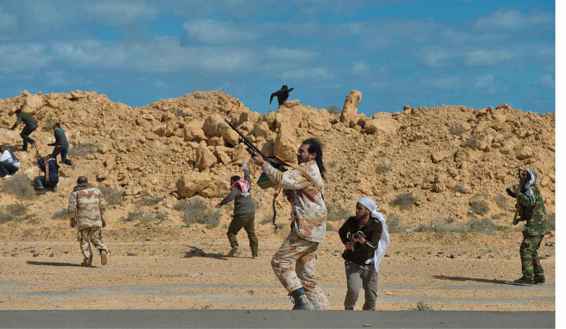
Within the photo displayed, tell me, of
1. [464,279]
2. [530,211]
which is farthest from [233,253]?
[530,211]

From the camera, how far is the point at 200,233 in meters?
21.9

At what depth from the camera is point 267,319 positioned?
7.29 m

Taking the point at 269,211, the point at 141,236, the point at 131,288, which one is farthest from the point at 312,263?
the point at 269,211

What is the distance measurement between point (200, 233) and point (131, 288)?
8.78 m

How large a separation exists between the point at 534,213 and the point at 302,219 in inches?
229

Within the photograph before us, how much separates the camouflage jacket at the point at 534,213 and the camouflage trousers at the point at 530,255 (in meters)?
0.09

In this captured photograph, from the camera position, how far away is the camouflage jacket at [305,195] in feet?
27.7

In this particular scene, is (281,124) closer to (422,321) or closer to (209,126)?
(209,126)

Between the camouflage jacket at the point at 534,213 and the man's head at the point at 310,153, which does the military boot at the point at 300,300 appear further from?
the camouflage jacket at the point at 534,213

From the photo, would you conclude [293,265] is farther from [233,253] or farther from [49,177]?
[49,177]

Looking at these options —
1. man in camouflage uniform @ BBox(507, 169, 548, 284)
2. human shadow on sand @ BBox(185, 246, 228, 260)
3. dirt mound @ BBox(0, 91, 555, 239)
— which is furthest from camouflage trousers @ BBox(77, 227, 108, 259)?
dirt mound @ BBox(0, 91, 555, 239)

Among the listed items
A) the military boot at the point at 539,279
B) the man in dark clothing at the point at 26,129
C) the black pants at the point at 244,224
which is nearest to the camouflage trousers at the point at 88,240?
the black pants at the point at 244,224

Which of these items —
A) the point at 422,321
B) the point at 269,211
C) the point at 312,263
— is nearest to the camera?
the point at 422,321

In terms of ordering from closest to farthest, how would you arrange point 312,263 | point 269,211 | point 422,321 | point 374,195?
1. point 422,321
2. point 312,263
3. point 269,211
4. point 374,195
